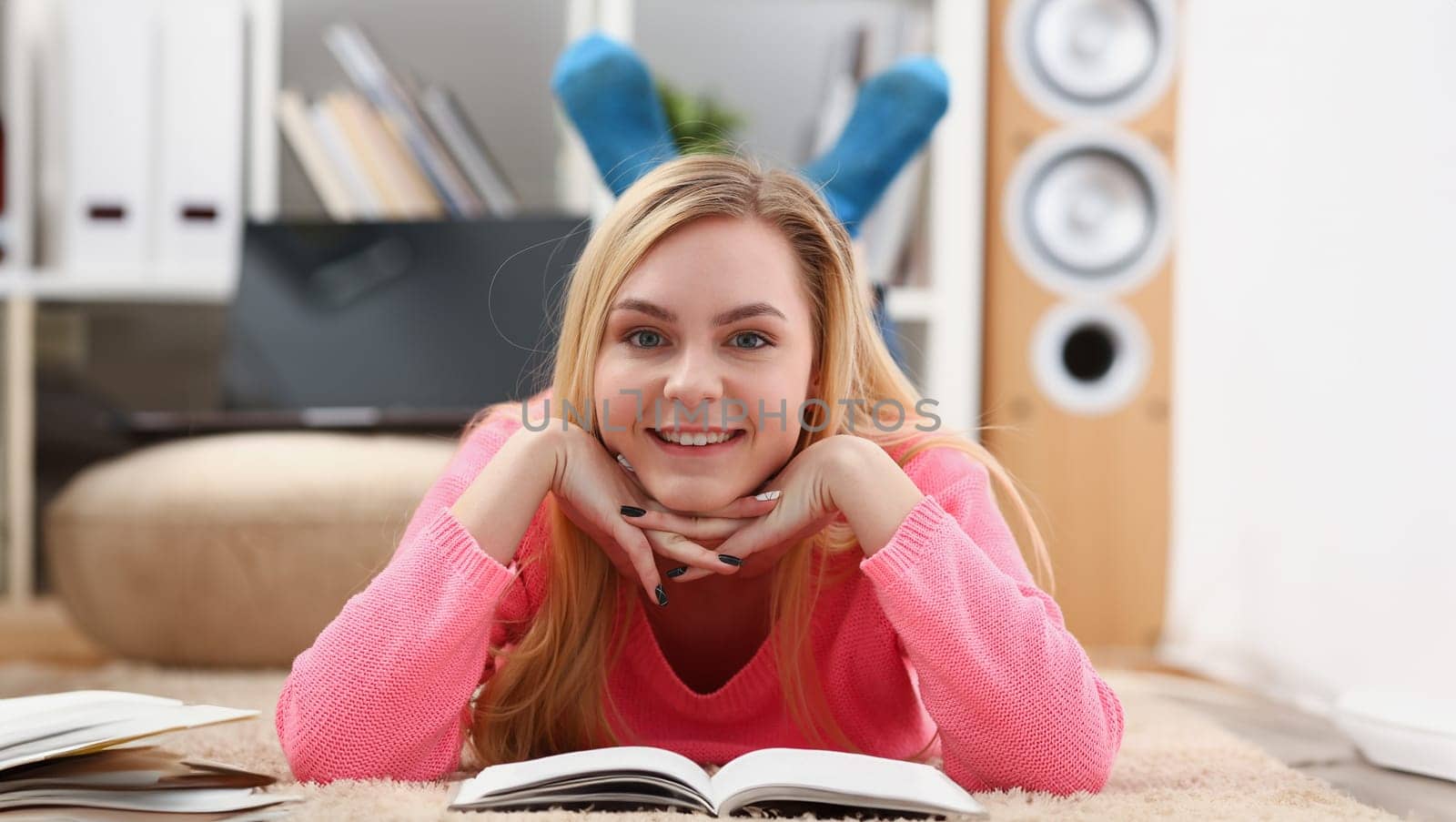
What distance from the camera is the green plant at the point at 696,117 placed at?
2455 millimetres

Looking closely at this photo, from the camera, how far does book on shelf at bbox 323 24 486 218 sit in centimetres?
247

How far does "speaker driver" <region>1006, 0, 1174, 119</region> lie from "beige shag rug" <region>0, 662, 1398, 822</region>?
112cm

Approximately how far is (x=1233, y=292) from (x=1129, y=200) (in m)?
0.39

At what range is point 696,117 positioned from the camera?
98.4 inches

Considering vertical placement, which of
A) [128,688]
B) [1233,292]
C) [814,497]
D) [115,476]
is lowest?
[128,688]

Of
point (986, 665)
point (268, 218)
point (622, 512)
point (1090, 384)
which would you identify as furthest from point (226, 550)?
point (1090, 384)

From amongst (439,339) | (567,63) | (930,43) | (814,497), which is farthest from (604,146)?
(814,497)

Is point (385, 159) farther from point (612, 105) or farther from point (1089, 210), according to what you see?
point (1089, 210)

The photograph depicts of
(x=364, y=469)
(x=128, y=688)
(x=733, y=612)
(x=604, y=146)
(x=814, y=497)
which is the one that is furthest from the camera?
(x=604, y=146)

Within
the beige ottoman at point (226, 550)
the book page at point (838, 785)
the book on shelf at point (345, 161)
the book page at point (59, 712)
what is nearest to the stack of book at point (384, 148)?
the book on shelf at point (345, 161)

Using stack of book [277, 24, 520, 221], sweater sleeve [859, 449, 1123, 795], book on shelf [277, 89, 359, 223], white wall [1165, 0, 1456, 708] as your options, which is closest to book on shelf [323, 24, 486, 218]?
stack of book [277, 24, 520, 221]

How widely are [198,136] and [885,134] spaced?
1.30 m

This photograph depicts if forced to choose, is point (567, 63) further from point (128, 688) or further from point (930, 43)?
point (128, 688)

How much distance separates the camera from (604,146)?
6.58 ft
